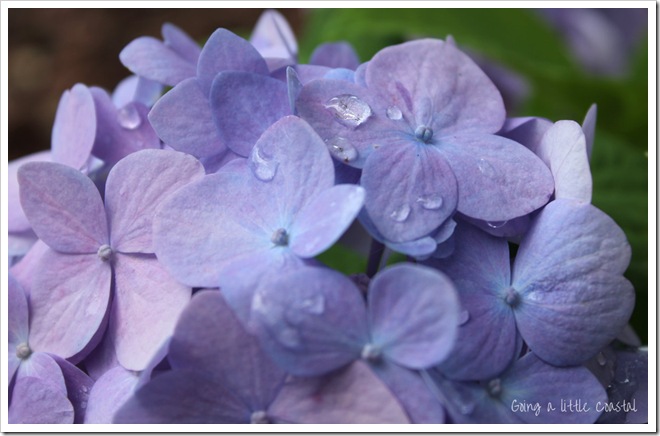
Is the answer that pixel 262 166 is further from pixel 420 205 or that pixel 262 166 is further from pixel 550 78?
pixel 550 78

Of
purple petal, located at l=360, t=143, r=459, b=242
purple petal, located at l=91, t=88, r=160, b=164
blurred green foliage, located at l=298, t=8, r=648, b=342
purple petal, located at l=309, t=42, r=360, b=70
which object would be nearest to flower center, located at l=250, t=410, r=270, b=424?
purple petal, located at l=360, t=143, r=459, b=242

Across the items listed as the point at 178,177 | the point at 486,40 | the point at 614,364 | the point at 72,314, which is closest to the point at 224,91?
the point at 178,177

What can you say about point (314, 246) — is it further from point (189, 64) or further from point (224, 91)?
point (189, 64)

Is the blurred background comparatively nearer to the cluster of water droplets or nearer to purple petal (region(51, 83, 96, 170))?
the cluster of water droplets

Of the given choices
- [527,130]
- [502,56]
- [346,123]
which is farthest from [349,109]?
[502,56]

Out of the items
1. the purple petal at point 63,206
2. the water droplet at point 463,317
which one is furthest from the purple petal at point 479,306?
the purple petal at point 63,206
